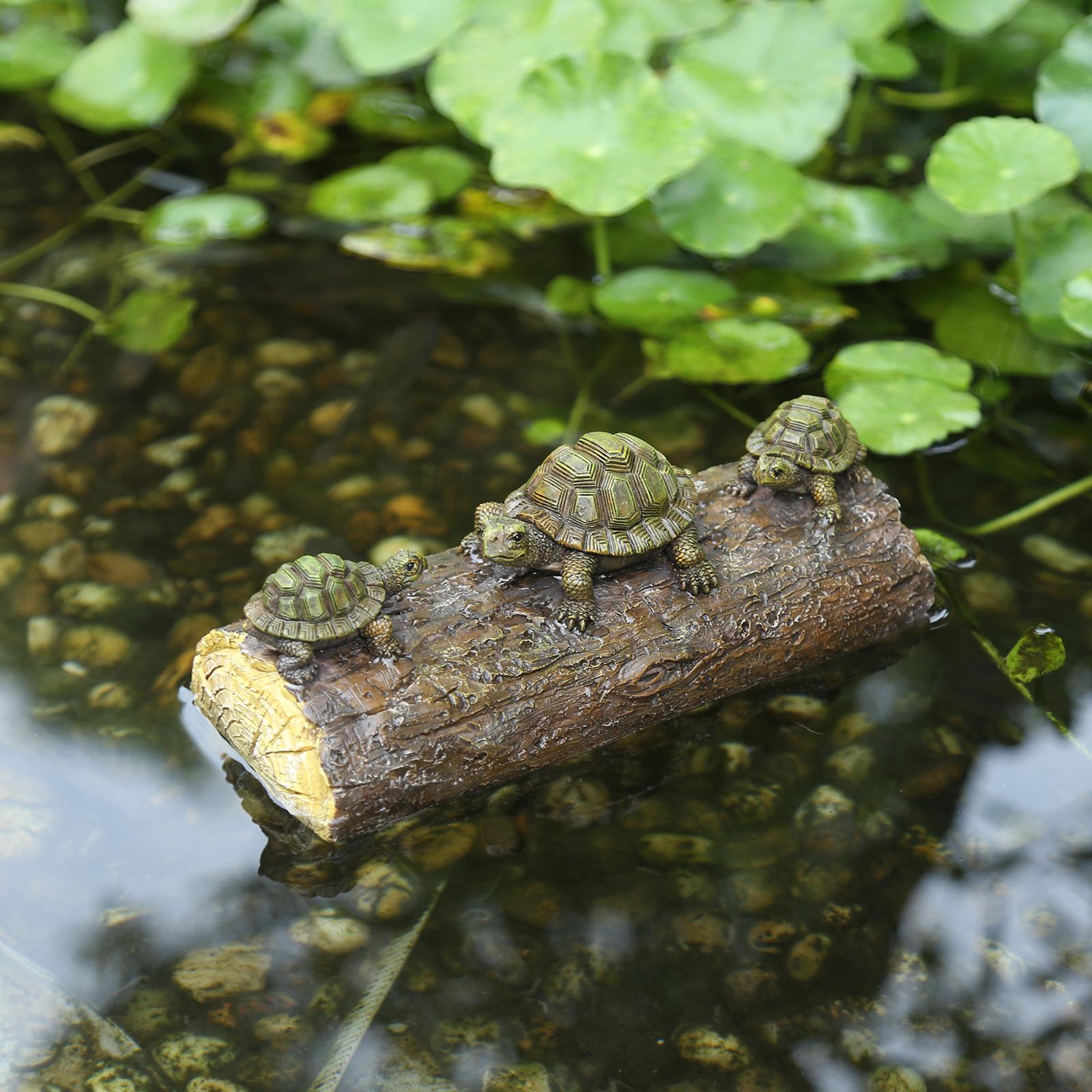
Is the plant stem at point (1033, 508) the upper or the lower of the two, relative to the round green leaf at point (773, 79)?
lower

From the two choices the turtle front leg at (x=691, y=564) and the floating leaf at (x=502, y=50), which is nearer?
the turtle front leg at (x=691, y=564)

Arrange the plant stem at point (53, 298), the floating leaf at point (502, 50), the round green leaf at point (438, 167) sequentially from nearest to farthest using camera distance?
the floating leaf at point (502, 50) < the plant stem at point (53, 298) < the round green leaf at point (438, 167)

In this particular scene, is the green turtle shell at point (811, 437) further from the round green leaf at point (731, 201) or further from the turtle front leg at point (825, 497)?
the round green leaf at point (731, 201)

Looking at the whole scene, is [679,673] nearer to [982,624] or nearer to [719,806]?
[719,806]

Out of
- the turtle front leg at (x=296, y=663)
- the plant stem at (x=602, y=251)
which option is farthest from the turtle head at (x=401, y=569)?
the plant stem at (x=602, y=251)

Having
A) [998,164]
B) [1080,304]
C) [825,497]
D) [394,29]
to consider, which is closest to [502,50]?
[394,29]

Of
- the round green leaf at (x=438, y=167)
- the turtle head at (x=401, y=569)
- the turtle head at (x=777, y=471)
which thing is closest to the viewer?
the turtle head at (x=401, y=569)

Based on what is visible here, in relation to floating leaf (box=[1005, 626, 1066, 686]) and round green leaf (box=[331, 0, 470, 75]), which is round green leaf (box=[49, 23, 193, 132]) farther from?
floating leaf (box=[1005, 626, 1066, 686])
